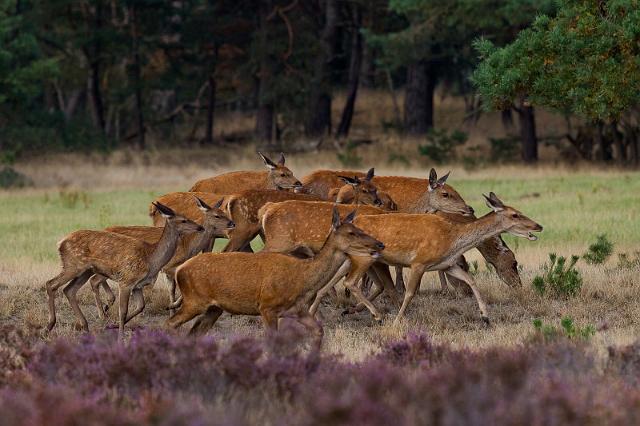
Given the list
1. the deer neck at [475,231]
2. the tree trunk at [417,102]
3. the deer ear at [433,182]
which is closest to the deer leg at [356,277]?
the deer neck at [475,231]

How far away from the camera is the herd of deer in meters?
11.0

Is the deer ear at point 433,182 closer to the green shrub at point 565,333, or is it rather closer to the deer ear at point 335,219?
the deer ear at point 335,219

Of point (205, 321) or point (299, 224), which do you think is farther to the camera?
point (299, 224)

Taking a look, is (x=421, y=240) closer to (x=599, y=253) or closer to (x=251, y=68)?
(x=599, y=253)

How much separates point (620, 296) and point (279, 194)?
3973 millimetres

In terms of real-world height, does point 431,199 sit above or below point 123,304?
above

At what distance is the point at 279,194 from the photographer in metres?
14.4

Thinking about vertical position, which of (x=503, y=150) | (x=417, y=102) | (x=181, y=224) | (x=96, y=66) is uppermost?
(x=96, y=66)

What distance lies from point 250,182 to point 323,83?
25312 mm

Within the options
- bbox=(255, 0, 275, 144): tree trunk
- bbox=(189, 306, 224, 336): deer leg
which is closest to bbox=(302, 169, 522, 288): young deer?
bbox=(189, 306, 224, 336): deer leg

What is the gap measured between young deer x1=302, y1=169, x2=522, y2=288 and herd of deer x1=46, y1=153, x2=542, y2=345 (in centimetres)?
1


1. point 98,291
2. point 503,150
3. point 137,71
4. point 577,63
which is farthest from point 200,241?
point 137,71

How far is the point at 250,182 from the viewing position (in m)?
17.1

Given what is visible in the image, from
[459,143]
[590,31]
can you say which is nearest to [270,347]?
[590,31]
